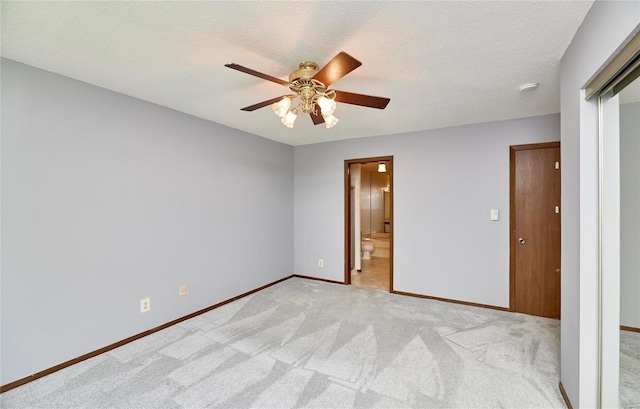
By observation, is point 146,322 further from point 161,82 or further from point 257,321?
point 161,82

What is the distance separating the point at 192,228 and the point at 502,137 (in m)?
3.82

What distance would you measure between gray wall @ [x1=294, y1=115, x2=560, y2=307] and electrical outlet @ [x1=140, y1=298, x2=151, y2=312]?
2.59 meters

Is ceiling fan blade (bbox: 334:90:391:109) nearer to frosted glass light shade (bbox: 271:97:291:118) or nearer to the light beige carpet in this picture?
frosted glass light shade (bbox: 271:97:291:118)

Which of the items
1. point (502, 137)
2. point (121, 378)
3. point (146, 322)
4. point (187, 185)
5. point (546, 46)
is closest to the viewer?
point (546, 46)

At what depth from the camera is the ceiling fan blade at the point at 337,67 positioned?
1.45 m

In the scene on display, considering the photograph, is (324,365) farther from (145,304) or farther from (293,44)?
(293,44)

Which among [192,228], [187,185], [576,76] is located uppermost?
[576,76]

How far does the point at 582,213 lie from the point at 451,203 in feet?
6.85

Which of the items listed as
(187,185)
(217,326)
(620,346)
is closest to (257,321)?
(217,326)

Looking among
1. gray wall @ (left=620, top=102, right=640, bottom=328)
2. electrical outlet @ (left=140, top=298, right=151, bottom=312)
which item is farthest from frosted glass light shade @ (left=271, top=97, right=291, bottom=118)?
electrical outlet @ (left=140, top=298, right=151, bottom=312)

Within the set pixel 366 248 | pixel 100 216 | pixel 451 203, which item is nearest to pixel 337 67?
pixel 100 216

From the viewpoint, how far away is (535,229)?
321 centimetres

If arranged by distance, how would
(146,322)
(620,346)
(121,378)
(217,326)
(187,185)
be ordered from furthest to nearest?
1. (187,185)
2. (217,326)
3. (146,322)
4. (121,378)
5. (620,346)

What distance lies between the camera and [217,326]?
2.89 m
